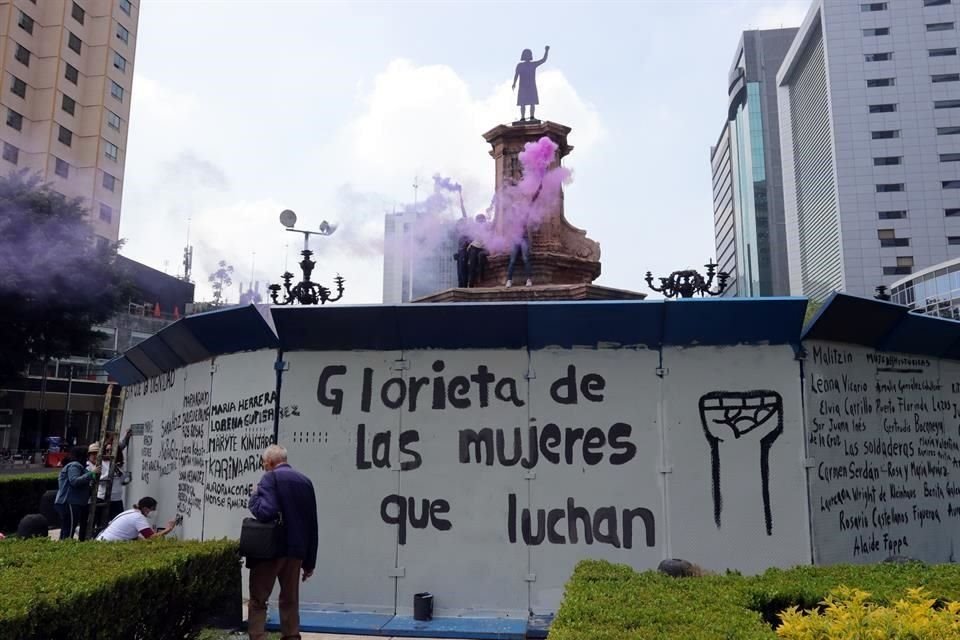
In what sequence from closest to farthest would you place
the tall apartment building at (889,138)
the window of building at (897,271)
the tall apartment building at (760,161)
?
the window of building at (897,271) → the tall apartment building at (889,138) → the tall apartment building at (760,161)

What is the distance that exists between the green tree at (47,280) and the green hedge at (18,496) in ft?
45.9

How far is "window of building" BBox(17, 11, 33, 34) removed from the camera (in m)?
50.6

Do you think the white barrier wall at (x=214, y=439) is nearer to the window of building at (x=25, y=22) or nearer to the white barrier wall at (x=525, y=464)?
the white barrier wall at (x=525, y=464)

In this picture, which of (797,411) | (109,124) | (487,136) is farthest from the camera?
(109,124)

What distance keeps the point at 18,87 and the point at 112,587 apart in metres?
57.2

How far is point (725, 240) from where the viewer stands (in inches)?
5773

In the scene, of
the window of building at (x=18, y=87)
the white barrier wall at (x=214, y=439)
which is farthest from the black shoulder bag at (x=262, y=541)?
the window of building at (x=18, y=87)

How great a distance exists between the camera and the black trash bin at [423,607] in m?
7.65

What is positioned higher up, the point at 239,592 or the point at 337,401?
the point at 337,401

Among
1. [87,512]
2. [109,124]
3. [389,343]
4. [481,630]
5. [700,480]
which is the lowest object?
[481,630]

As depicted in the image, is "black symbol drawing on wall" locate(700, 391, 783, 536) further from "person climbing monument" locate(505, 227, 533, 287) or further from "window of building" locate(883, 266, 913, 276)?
"window of building" locate(883, 266, 913, 276)

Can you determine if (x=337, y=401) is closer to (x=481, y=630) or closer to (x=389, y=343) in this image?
(x=389, y=343)

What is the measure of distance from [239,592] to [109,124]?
58497mm

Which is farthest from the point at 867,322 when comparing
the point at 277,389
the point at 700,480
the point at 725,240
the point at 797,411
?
the point at 725,240
